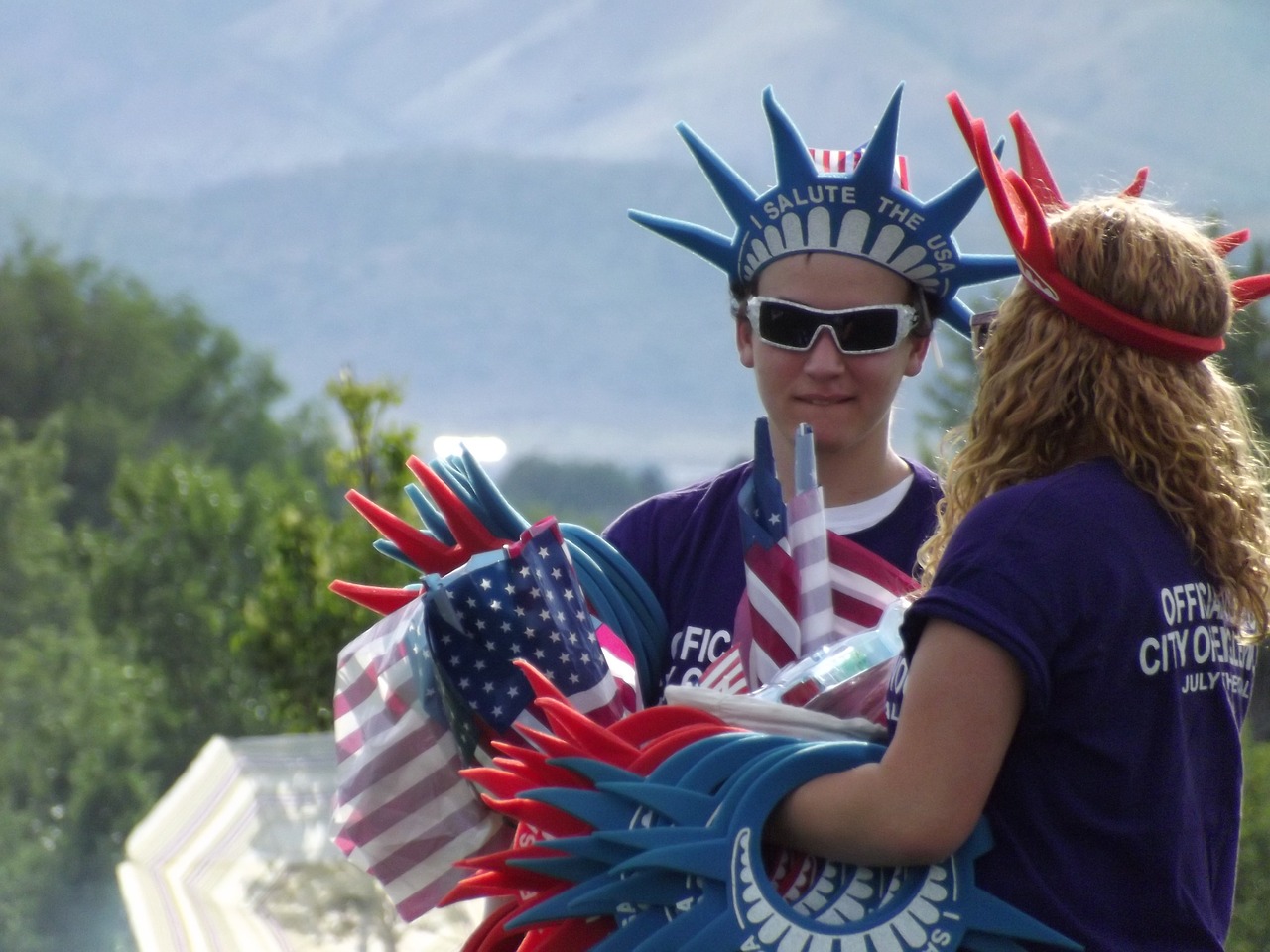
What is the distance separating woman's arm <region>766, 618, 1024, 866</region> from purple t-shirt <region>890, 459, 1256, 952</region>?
0.03 metres

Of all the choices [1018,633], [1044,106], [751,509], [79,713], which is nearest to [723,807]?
[1018,633]

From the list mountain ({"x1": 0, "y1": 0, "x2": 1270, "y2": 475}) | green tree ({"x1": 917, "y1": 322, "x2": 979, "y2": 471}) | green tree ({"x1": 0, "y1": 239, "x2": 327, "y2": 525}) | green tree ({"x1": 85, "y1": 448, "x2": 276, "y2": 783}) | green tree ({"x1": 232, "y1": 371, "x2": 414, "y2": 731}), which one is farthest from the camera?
mountain ({"x1": 0, "y1": 0, "x2": 1270, "y2": 475})

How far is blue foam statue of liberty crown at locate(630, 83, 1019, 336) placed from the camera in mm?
2420

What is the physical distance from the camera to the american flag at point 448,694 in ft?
6.75

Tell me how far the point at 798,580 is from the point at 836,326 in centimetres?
52

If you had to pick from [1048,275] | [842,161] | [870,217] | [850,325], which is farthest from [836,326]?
[1048,275]

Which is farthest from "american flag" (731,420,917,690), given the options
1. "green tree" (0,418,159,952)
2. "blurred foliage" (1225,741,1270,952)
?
"green tree" (0,418,159,952)

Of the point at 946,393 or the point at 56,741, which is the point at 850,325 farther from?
the point at 56,741

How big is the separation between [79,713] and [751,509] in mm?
9098

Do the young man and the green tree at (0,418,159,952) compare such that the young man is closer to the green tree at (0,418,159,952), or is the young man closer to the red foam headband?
the red foam headband

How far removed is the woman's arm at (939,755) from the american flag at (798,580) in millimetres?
468

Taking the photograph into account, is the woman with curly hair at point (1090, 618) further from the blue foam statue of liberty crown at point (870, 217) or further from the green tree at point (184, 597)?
the green tree at point (184, 597)

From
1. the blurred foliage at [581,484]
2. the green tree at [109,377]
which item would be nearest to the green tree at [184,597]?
the green tree at [109,377]

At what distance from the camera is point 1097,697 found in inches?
61.8
